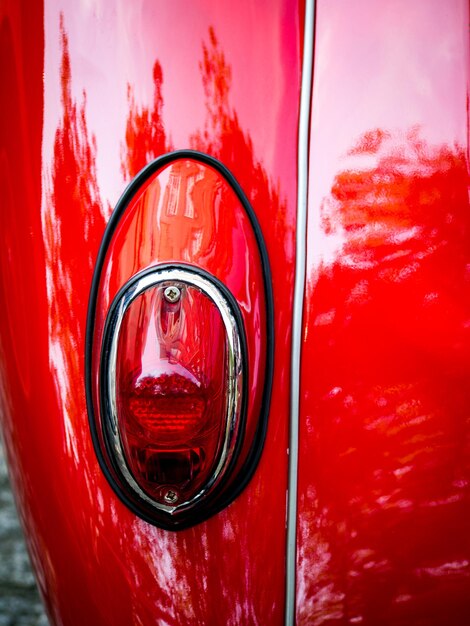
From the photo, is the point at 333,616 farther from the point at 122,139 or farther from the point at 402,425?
the point at 122,139

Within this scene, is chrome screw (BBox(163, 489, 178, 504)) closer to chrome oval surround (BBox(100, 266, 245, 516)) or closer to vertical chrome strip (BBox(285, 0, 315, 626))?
chrome oval surround (BBox(100, 266, 245, 516))

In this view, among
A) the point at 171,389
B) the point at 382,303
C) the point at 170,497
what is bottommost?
the point at 170,497

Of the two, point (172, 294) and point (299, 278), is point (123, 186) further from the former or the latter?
point (299, 278)

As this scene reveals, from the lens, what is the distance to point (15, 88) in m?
1.14

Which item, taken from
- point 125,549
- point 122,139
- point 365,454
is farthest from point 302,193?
point 125,549

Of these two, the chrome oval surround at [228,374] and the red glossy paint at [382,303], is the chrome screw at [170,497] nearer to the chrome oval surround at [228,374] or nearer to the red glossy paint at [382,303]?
the chrome oval surround at [228,374]

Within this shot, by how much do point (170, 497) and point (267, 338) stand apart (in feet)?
0.91

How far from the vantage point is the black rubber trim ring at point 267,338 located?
1011 mm

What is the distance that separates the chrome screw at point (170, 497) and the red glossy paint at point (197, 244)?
0.09 meters

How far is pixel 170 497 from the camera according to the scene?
98cm

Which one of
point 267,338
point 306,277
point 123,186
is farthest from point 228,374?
point 123,186

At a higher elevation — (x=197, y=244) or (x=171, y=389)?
(x=197, y=244)

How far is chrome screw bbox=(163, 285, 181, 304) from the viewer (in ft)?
3.14

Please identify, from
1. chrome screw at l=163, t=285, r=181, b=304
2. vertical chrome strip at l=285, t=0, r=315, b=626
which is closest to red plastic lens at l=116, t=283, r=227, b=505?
chrome screw at l=163, t=285, r=181, b=304
